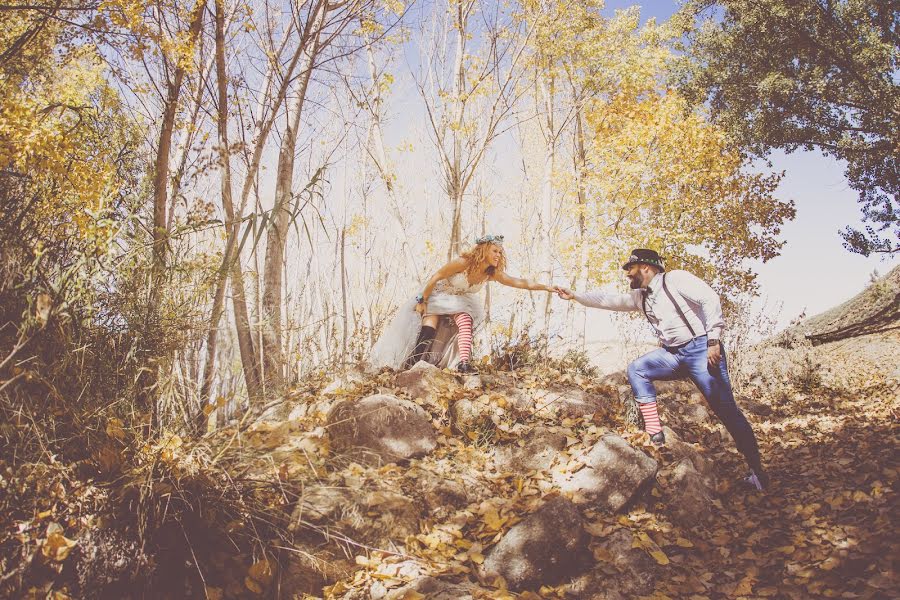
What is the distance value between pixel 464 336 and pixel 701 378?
7.24 ft

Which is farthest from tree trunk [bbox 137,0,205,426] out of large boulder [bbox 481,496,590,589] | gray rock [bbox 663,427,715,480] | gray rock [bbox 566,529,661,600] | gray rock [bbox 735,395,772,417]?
gray rock [bbox 735,395,772,417]

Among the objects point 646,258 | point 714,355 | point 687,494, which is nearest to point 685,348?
point 714,355

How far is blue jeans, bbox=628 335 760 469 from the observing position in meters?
3.78

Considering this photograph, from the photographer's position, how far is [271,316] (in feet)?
20.1

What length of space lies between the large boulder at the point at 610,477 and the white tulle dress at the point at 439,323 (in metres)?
2.06

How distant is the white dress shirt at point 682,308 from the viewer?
12.7 ft

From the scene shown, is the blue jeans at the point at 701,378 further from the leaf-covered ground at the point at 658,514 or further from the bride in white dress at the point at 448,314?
the bride in white dress at the point at 448,314

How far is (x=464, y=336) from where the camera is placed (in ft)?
17.0

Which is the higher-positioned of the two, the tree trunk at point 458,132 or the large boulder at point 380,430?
the tree trunk at point 458,132

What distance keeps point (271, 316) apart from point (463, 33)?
5554mm

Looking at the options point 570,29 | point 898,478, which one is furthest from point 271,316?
point 570,29

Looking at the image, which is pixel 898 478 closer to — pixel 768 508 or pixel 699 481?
pixel 768 508

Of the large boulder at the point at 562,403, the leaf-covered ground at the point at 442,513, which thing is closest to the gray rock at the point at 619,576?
the leaf-covered ground at the point at 442,513

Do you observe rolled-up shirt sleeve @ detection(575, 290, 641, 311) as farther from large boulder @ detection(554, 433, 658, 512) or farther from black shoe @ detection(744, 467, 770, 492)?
black shoe @ detection(744, 467, 770, 492)
